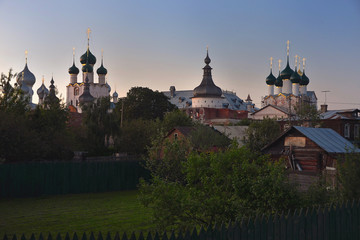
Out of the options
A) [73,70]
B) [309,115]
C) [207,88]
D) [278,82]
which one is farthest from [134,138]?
[73,70]

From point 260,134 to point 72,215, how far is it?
1890cm

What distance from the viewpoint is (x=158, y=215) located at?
36.9ft

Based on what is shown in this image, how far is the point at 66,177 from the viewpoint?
27.2 m

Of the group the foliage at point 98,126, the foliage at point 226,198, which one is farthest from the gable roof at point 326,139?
the foliage at point 98,126

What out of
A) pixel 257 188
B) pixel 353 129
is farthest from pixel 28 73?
pixel 257 188

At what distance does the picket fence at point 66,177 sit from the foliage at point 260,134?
828cm

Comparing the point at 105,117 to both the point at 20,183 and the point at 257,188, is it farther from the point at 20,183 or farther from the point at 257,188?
the point at 257,188

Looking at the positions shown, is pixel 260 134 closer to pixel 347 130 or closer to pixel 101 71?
pixel 347 130

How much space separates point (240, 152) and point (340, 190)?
2981mm

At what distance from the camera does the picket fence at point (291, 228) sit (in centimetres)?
755

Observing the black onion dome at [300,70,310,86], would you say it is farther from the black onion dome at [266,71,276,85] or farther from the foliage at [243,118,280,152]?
the foliage at [243,118,280,152]

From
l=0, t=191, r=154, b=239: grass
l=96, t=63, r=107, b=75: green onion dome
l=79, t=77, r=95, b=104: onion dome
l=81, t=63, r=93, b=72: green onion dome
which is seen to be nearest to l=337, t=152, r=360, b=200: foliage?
l=0, t=191, r=154, b=239: grass

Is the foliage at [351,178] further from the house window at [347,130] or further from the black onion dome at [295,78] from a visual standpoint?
the black onion dome at [295,78]

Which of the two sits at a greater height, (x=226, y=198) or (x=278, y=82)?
(x=278, y=82)
